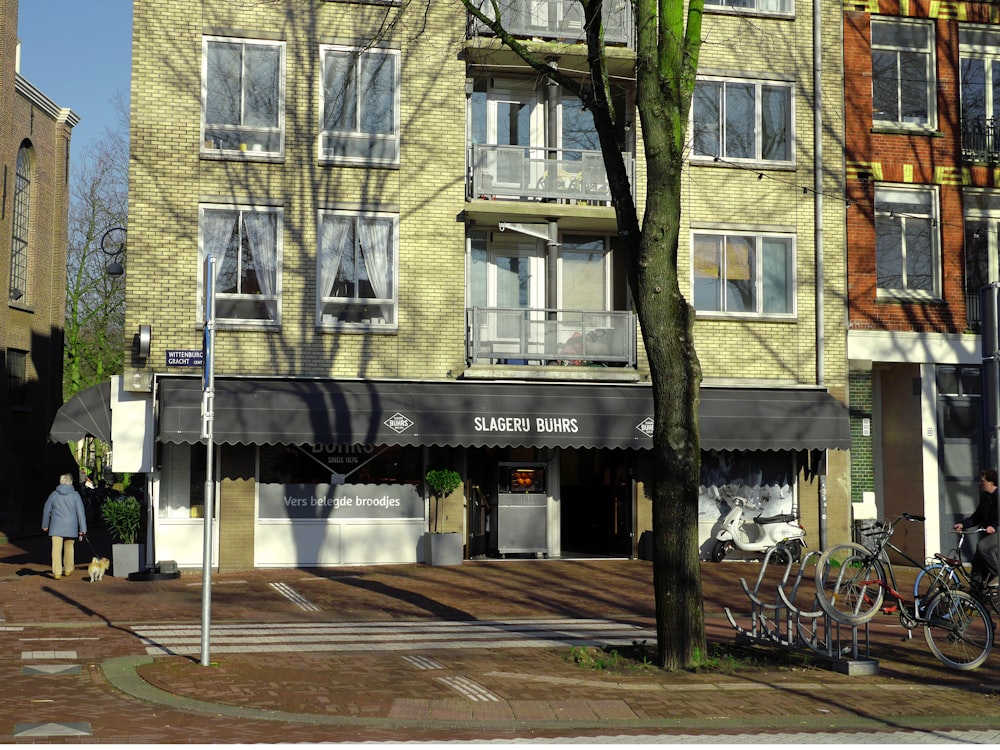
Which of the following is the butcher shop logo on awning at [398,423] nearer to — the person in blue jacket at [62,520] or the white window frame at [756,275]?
the person in blue jacket at [62,520]

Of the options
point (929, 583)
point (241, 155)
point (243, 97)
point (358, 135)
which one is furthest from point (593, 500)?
point (929, 583)

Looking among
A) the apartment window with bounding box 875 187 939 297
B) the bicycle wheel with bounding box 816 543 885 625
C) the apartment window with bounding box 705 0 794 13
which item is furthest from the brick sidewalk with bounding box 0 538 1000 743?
the apartment window with bounding box 705 0 794 13

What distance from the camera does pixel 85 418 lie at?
1962cm

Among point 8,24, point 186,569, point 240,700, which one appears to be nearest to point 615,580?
point 186,569

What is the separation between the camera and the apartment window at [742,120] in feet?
73.7

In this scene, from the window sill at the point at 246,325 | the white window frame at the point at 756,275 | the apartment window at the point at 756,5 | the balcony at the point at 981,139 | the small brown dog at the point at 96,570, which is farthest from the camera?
the balcony at the point at 981,139

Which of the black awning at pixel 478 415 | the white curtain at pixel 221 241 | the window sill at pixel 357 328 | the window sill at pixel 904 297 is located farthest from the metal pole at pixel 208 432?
the window sill at pixel 904 297

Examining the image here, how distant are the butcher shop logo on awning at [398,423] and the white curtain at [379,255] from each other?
6.74 feet

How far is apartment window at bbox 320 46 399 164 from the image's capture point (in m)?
20.9

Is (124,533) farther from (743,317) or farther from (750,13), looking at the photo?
(750,13)

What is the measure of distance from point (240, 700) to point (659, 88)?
6.64m

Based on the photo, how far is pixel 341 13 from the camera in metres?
21.1

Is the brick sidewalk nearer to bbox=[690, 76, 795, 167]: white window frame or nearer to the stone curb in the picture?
the stone curb

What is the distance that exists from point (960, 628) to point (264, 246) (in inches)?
530
